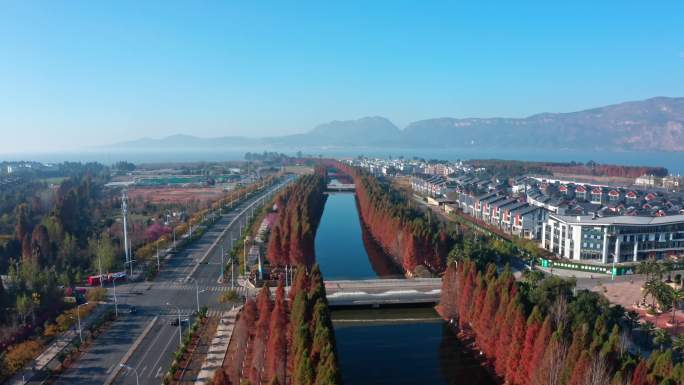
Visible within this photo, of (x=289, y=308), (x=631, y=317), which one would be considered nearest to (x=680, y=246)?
(x=631, y=317)

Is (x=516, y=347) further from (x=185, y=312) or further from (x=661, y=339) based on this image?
(x=185, y=312)

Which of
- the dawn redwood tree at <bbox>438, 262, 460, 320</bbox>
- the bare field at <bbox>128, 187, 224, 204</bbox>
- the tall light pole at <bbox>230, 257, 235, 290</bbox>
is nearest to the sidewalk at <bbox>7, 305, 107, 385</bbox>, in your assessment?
the tall light pole at <bbox>230, 257, 235, 290</bbox>

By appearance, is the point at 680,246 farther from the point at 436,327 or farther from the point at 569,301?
the point at 436,327

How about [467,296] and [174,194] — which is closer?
[467,296]

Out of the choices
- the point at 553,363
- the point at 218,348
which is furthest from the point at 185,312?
the point at 553,363

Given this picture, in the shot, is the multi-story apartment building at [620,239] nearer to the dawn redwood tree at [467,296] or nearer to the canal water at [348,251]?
the canal water at [348,251]

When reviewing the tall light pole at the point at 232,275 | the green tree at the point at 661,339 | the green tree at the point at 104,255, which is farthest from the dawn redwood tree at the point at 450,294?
the green tree at the point at 104,255
